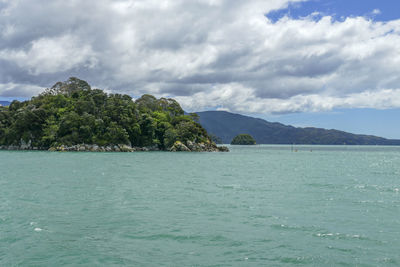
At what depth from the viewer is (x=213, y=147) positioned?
5979 inches

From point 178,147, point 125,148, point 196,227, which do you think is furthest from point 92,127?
point 196,227

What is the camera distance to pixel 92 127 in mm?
126938

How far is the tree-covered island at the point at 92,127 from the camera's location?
124900mm

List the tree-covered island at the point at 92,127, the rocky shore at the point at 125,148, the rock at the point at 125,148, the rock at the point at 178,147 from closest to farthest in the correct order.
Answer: the rocky shore at the point at 125,148, the tree-covered island at the point at 92,127, the rock at the point at 125,148, the rock at the point at 178,147

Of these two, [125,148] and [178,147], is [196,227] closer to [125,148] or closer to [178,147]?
[125,148]

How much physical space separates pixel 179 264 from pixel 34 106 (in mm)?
145038

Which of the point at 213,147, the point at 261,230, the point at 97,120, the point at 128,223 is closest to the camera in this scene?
the point at 261,230

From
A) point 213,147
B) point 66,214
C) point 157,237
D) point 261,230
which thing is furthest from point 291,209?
point 213,147

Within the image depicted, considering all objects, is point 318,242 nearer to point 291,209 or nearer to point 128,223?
point 291,209

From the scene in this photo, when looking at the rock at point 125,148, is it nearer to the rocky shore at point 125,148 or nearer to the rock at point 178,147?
the rocky shore at point 125,148

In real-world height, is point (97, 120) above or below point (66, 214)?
above

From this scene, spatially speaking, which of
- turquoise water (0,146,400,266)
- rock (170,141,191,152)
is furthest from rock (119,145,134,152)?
turquoise water (0,146,400,266)

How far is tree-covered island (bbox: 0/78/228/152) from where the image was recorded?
125 meters

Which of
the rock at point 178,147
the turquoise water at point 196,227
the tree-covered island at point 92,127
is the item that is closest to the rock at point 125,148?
the tree-covered island at point 92,127
